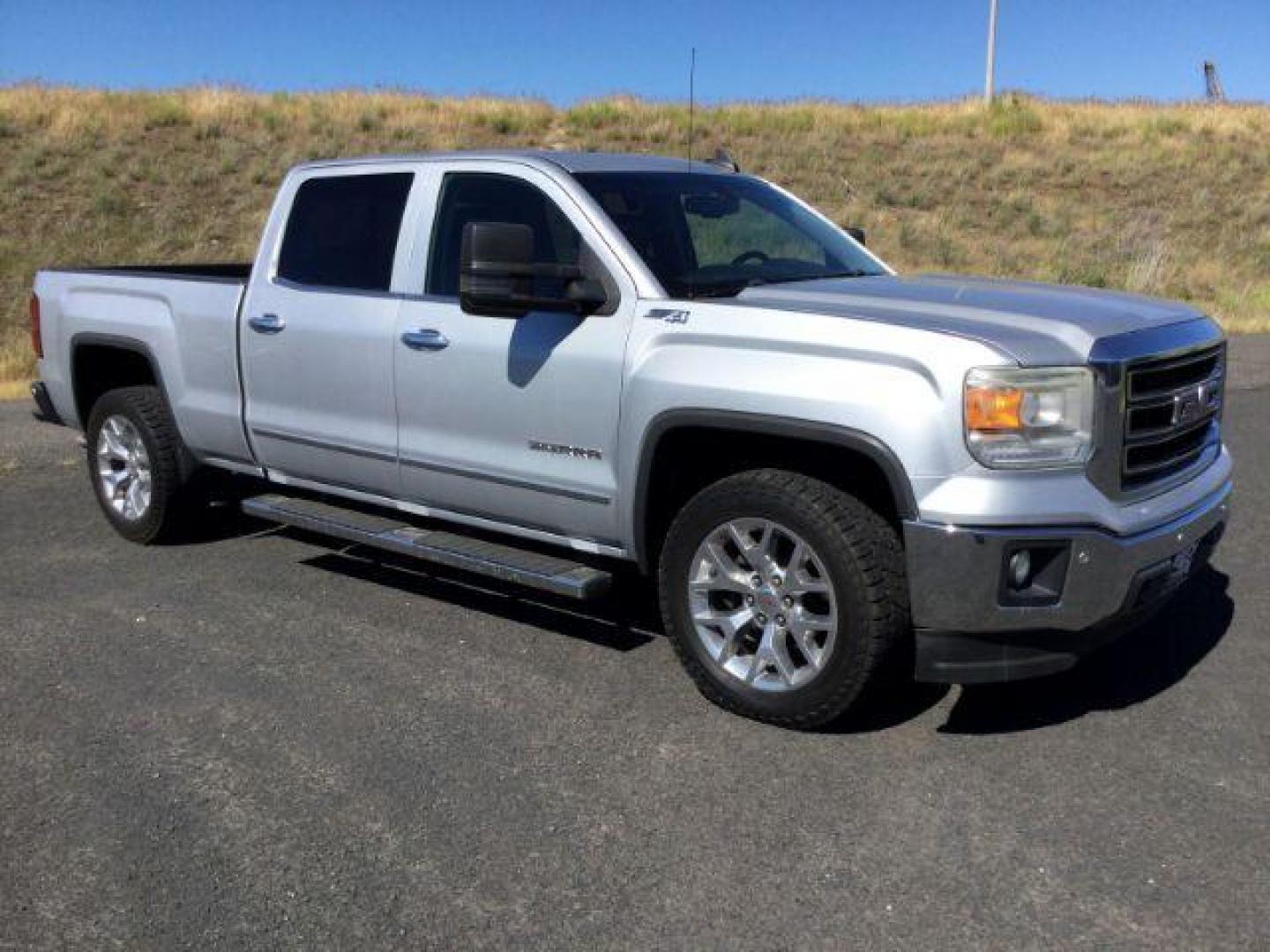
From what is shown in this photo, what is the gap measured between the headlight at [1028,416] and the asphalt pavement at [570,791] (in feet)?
3.24

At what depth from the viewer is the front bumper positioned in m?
3.76

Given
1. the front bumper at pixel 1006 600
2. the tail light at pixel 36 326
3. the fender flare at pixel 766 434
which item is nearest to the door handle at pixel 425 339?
the fender flare at pixel 766 434

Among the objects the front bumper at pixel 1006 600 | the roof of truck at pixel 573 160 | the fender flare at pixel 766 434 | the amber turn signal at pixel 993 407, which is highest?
the roof of truck at pixel 573 160

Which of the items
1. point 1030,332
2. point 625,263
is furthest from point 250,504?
point 1030,332

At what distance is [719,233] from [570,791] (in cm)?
248

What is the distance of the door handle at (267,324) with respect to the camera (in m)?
5.76

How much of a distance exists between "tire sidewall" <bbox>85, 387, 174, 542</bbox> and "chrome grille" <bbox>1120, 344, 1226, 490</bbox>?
4647mm

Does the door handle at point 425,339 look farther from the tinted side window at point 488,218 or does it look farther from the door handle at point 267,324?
the door handle at point 267,324

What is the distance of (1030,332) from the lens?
12.9ft

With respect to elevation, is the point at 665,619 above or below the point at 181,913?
above

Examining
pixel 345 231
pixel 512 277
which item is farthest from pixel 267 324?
pixel 512 277

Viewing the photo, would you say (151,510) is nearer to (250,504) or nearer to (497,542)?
(250,504)

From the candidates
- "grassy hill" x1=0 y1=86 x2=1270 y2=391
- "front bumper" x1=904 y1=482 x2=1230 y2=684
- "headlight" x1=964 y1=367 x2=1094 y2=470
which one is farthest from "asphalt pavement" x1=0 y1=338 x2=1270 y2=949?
"grassy hill" x1=0 y1=86 x2=1270 y2=391

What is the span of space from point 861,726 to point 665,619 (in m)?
0.76
